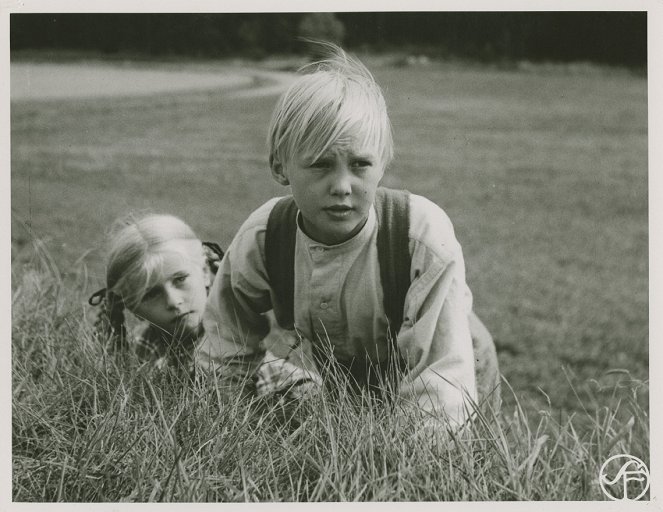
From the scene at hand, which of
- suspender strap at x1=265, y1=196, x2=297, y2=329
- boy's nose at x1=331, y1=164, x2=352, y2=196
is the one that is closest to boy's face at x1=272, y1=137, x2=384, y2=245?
boy's nose at x1=331, y1=164, x2=352, y2=196

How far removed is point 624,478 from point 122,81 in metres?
1.79

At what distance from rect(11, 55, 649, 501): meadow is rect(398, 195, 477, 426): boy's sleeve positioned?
8 centimetres

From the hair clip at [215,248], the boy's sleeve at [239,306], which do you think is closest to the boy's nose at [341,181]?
the boy's sleeve at [239,306]

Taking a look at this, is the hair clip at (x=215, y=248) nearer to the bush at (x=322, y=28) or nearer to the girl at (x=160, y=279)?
the girl at (x=160, y=279)

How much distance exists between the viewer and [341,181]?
1.64 meters

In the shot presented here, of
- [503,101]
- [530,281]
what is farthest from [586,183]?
[530,281]

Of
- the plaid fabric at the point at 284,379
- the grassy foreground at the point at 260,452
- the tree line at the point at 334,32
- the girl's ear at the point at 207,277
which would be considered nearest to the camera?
the grassy foreground at the point at 260,452

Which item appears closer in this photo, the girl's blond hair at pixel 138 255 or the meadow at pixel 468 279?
the meadow at pixel 468 279

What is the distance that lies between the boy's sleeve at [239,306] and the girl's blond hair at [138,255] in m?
0.21

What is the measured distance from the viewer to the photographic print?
63.0 inches

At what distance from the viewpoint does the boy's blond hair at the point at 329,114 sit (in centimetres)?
163

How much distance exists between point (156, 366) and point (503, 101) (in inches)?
101

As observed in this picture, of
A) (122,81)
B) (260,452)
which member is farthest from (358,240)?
(122,81)

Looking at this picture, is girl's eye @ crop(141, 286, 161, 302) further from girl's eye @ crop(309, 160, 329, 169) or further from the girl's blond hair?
girl's eye @ crop(309, 160, 329, 169)
